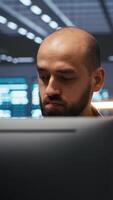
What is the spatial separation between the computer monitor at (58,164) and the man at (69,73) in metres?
0.18

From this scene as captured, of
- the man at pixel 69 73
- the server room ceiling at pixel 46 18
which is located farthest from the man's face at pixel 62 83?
the server room ceiling at pixel 46 18

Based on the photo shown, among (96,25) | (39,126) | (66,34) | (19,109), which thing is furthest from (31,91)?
(39,126)

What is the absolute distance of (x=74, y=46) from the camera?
901 mm

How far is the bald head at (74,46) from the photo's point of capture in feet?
2.93

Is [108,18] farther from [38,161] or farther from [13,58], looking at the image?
[38,161]

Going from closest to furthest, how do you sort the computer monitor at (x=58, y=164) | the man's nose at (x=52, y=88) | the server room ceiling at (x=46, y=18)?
the computer monitor at (x=58, y=164)
the man's nose at (x=52, y=88)
the server room ceiling at (x=46, y=18)

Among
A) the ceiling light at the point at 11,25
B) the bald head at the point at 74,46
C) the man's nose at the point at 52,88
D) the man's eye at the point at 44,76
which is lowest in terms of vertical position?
the ceiling light at the point at 11,25

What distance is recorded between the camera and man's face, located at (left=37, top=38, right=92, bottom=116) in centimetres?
84

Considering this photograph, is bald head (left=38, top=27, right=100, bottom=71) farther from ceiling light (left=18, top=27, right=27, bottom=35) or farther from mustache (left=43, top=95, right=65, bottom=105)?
ceiling light (left=18, top=27, right=27, bottom=35)

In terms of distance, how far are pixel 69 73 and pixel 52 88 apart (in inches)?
2.0

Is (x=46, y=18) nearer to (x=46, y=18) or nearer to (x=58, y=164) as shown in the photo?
(x=46, y=18)

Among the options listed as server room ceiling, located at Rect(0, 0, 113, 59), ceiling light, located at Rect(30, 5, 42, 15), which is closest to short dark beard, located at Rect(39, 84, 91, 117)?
server room ceiling, located at Rect(0, 0, 113, 59)

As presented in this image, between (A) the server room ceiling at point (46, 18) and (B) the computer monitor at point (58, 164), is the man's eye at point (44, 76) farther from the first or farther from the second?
(A) the server room ceiling at point (46, 18)

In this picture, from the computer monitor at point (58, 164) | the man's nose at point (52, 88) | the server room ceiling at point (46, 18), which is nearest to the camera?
the computer monitor at point (58, 164)
